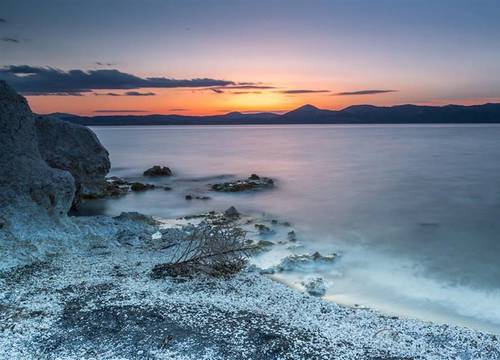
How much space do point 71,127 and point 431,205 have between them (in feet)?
49.4

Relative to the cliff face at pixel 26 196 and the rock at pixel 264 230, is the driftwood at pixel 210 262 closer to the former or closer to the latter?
the cliff face at pixel 26 196

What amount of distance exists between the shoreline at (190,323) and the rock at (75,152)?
284 inches

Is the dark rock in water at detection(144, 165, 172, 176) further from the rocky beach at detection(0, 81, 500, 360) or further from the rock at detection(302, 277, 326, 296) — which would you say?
the rock at detection(302, 277, 326, 296)

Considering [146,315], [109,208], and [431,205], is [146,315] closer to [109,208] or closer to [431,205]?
[109,208]

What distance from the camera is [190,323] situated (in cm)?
673

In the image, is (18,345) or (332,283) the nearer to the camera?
(18,345)

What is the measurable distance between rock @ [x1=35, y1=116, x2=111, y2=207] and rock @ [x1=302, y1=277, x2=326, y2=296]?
966 centimetres

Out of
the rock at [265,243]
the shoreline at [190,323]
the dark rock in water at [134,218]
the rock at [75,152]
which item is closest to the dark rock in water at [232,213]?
the dark rock in water at [134,218]

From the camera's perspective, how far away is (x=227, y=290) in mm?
8203

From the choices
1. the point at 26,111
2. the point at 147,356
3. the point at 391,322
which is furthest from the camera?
the point at 26,111

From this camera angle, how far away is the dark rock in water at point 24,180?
395 inches

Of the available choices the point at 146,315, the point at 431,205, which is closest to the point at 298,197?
the point at 431,205

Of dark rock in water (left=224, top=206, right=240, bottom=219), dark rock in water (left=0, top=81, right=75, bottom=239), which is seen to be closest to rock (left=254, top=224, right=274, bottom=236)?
dark rock in water (left=224, top=206, right=240, bottom=219)

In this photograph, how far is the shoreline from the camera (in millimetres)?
6117
